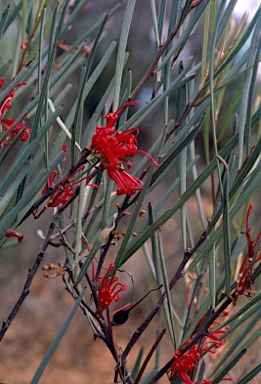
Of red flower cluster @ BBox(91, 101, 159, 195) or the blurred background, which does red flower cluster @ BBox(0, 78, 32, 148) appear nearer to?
red flower cluster @ BBox(91, 101, 159, 195)

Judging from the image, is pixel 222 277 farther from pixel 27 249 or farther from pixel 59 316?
pixel 59 316

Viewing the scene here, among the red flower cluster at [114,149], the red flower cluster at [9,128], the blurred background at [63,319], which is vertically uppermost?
the red flower cluster at [114,149]

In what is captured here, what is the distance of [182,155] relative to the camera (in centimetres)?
37

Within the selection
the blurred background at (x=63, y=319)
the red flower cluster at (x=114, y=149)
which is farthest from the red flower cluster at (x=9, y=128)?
the blurred background at (x=63, y=319)

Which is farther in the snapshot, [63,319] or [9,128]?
[63,319]

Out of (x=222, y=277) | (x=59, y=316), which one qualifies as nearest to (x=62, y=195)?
(x=222, y=277)

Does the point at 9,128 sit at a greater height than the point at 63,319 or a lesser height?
greater

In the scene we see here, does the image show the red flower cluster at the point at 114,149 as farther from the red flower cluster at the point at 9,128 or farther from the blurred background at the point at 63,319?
the blurred background at the point at 63,319

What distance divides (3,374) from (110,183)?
261 cm

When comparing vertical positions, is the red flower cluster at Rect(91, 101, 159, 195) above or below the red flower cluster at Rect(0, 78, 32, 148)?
above

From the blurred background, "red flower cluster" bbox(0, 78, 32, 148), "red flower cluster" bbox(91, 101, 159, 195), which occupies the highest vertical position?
"red flower cluster" bbox(91, 101, 159, 195)

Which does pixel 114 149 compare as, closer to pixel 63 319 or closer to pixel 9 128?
pixel 9 128

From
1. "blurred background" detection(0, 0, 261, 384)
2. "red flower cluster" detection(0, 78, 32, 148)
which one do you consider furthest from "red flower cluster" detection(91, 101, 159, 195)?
"blurred background" detection(0, 0, 261, 384)

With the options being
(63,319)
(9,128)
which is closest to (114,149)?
(9,128)
